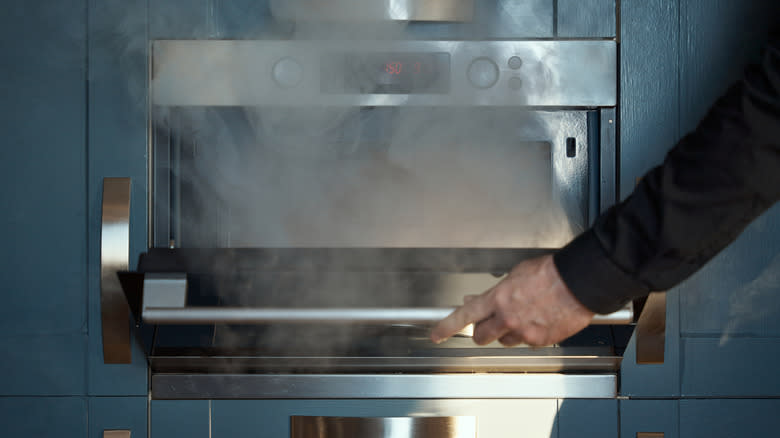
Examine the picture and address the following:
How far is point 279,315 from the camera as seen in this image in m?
0.79

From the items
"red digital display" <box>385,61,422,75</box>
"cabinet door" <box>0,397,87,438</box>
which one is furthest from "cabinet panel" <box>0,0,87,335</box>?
"red digital display" <box>385,61,422,75</box>

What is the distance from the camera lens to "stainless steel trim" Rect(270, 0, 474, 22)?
92 centimetres

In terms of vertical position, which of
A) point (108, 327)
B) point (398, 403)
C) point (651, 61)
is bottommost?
point (398, 403)

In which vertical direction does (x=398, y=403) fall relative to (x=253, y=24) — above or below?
below

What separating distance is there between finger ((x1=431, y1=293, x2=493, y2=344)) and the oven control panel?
417 millimetres

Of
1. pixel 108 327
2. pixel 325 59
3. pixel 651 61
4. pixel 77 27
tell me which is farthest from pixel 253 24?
pixel 651 61

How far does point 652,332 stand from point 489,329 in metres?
0.43

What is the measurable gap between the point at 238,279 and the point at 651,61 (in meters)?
0.77

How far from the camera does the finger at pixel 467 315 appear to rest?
25.0 inches

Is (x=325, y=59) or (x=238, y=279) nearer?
(x=238, y=279)

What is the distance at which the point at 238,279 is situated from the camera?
83 centimetres

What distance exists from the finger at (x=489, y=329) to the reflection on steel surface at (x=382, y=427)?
327 millimetres

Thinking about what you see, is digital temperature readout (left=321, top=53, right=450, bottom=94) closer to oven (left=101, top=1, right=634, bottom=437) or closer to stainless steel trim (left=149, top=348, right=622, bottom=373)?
oven (left=101, top=1, right=634, bottom=437)

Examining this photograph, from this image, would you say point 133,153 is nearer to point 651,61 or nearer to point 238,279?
point 238,279
